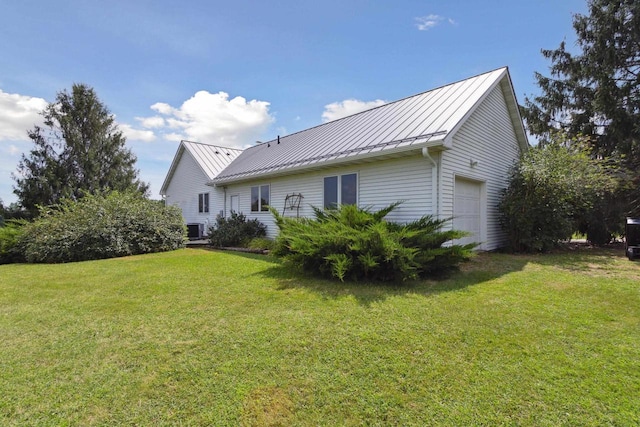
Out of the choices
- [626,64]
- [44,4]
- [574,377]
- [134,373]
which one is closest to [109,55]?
[44,4]

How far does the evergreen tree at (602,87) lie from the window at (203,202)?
56.0 feet

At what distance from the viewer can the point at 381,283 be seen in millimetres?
5258

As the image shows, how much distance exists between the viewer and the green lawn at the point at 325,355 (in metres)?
2.12

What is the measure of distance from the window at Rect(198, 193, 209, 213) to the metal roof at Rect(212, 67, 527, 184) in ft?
10.7

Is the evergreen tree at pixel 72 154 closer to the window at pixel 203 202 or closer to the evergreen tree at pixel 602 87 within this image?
the window at pixel 203 202

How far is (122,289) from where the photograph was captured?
5.22m

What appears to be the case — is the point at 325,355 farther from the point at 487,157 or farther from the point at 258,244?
the point at 487,157

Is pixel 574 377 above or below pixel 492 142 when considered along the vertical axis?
below

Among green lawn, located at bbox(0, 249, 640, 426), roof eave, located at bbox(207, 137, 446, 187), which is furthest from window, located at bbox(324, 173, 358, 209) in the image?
green lawn, located at bbox(0, 249, 640, 426)

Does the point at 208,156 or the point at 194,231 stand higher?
the point at 208,156

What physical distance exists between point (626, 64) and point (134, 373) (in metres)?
19.7

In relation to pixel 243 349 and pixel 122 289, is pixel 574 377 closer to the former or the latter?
pixel 243 349

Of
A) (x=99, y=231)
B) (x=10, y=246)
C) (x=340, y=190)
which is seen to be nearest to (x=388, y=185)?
(x=340, y=190)

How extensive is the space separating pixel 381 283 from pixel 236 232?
7.58 meters
